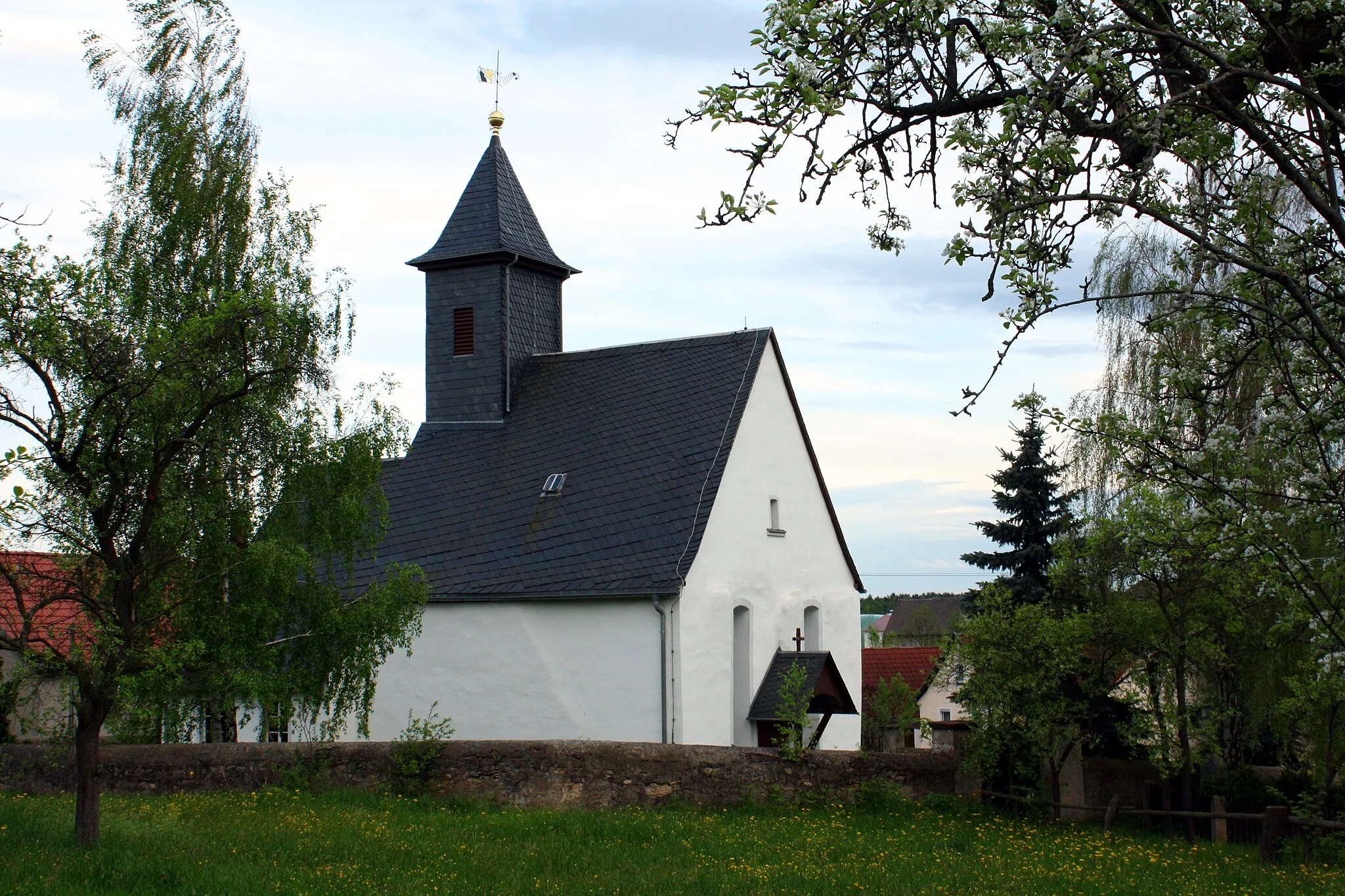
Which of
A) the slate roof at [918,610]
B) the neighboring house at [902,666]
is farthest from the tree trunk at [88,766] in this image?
the slate roof at [918,610]

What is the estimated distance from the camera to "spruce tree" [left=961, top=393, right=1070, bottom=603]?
83.3 feet

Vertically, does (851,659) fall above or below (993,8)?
below

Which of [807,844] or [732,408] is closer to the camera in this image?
[807,844]

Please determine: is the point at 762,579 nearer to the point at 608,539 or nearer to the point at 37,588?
the point at 608,539

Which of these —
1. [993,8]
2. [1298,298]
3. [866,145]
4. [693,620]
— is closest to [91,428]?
[866,145]

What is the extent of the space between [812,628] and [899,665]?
2207 cm

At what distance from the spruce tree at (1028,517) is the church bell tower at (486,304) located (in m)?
10.3

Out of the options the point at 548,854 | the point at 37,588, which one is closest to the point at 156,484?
the point at 37,588

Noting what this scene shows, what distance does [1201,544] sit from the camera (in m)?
6.70

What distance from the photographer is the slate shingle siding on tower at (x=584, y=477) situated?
19.8 meters

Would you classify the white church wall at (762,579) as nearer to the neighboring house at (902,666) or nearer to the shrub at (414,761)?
the shrub at (414,761)

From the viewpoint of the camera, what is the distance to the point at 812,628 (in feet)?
74.1

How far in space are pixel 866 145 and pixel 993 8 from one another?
0.83 metres

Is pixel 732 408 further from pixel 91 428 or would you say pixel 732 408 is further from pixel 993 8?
pixel 993 8
